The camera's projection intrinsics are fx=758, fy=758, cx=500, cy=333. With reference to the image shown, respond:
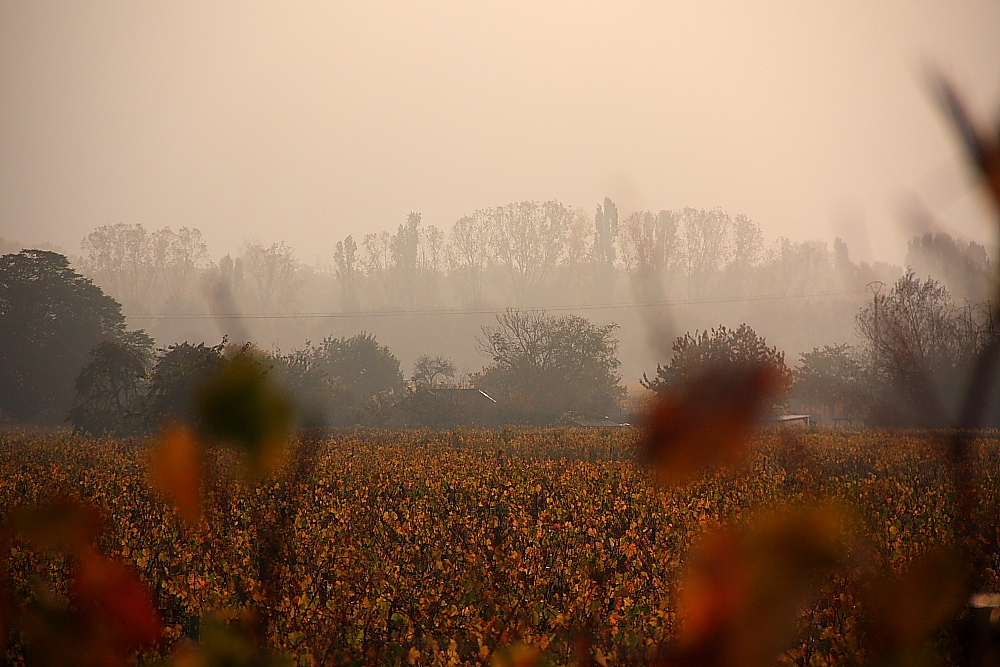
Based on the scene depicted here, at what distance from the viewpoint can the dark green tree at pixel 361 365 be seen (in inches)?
1808

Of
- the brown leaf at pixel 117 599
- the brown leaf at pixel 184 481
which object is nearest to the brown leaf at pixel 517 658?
the brown leaf at pixel 117 599

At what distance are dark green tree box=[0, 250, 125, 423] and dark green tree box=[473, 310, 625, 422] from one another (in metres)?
21.0

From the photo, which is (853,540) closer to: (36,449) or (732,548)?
(732,548)

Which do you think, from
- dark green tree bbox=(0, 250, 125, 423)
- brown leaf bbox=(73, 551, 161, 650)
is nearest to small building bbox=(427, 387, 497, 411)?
dark green tree bbox=(0, 250, 125, 423)

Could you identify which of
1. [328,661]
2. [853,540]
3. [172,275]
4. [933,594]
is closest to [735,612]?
[933,594]

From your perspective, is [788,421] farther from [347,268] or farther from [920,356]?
[347,268]

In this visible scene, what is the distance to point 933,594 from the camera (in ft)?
10.9

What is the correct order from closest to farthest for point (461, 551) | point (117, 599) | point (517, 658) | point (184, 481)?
1. point (517, 658)
2. point (117, 599)
3. point (461, 551)
4. point (184, 481)

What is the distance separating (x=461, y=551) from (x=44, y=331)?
38.0 m

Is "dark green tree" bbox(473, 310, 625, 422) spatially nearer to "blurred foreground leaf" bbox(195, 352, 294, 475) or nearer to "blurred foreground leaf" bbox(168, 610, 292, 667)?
"blurred foreground leaf" bbox(195, 352, 294, 475)

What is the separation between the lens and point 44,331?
37.8m

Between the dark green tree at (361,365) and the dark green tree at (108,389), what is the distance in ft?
50.8

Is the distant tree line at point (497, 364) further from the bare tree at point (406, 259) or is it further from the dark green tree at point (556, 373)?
the bare tree at point (406, 259)

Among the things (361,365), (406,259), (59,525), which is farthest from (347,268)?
(59,525)
